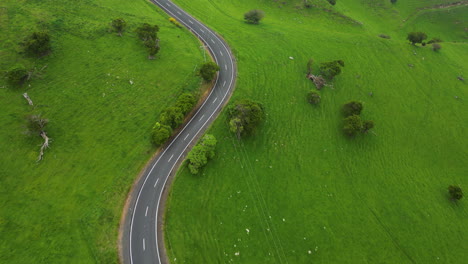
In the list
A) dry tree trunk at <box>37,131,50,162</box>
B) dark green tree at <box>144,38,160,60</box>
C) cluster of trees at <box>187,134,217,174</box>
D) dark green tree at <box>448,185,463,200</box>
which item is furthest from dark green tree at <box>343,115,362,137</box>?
dry tree trunk at <box>37,131,50,162</box>

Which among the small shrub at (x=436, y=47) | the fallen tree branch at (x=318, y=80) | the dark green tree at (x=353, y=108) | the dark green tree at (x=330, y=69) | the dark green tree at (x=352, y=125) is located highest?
the small shrub at (x=436, y=47)

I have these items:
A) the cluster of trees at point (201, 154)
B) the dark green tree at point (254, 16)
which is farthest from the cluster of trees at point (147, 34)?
the dark green tree at point (254, 16)

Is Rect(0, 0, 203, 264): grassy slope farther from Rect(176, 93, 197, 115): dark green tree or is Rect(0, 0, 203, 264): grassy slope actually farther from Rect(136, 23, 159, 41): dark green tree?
Rect(176, 93, 197, 115): dark green tree

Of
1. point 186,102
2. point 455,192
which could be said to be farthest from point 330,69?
point 186,102

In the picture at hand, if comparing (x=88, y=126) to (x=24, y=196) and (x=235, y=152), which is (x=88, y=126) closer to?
(x=24, y=196)

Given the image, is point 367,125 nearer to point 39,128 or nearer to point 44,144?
point 44,144

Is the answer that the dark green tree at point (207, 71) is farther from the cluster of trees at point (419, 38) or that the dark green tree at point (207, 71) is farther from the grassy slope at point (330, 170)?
the cluster of trees at point (419, 38)
